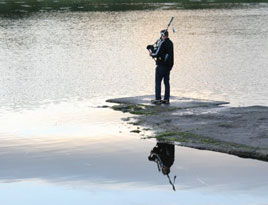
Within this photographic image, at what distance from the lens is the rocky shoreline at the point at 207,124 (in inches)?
538

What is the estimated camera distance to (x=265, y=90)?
23484mm

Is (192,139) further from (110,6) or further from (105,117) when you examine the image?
(110,6)

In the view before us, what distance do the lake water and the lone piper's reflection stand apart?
4.9 inches

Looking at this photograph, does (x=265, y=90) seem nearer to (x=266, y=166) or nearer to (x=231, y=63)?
(x=231, y=63)

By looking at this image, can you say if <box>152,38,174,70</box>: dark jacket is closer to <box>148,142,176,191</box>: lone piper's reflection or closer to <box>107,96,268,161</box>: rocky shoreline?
<box>107,96,268,161</box>: rocky shoreline

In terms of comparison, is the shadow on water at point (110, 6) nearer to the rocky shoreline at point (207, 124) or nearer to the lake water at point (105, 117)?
the lake water at point (105, 117)

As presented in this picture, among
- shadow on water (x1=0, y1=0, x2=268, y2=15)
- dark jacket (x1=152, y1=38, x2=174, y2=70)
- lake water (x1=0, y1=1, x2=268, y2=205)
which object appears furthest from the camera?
shadow on water (x1=0, y1=0, x2=268, y2=15)

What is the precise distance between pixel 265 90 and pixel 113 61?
40.3ft

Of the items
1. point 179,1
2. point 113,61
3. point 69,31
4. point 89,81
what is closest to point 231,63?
point 113,61

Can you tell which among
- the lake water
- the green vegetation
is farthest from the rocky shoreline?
the lake water

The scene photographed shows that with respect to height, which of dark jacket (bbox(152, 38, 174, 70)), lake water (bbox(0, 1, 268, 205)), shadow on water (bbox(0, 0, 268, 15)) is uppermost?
dark jacket (bbox(152, 38, 174, 70))

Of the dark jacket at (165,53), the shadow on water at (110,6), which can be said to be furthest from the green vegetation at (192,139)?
the shadow on water at (110,6)

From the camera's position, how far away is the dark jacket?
19.0m

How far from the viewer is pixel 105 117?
17.8m
